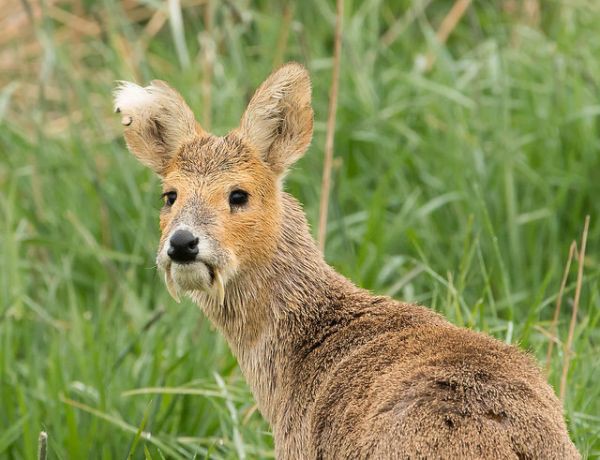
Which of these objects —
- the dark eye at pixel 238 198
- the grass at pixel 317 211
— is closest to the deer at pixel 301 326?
the dark eye at pixel 238 198

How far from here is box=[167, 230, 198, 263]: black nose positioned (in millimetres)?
3598

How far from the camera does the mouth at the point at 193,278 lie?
3656mm

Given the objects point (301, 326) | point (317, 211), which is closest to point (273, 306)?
point (301, 326)

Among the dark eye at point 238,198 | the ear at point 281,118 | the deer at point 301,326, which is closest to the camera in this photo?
the deer at point 301,326

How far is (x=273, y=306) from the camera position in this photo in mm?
4047

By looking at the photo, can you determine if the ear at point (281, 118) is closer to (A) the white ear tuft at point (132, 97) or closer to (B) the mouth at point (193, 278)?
(A) the white ear tuft at point (132, 97)

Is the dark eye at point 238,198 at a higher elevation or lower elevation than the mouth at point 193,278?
higher

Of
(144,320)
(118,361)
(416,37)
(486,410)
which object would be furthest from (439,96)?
(486,410)

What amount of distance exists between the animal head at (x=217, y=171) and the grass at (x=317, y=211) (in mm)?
745

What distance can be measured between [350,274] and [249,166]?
137cm

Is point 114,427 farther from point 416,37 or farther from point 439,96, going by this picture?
point 416,37

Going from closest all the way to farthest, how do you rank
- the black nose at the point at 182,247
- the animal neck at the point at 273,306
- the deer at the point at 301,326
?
the deer at the point at 301,326
the black nose at the point at 182,247
the animal neck at the point at 273,306

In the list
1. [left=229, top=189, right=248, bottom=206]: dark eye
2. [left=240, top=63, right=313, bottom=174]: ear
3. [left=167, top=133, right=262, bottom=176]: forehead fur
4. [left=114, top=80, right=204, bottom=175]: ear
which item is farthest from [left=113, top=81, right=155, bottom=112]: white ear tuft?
[left=229, top=189, right=248, bottom=206]: dark eye

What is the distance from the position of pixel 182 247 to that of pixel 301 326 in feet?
1.88
